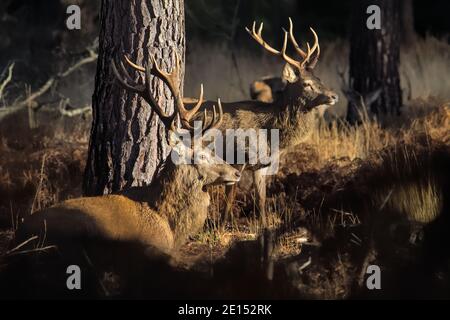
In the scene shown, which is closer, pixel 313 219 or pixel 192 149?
pixel 192 149

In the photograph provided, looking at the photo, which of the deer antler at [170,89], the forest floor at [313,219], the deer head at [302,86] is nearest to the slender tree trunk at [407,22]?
the forest floor at [313,219]

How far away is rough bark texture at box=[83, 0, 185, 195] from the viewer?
324 inches

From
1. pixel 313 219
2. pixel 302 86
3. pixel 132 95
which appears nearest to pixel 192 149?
pixel 132 95

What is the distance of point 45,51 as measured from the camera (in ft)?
59.1

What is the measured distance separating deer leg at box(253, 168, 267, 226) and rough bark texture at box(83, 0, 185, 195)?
4.15ft

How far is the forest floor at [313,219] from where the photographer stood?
21.3 ft

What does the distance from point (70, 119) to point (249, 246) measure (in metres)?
7.65

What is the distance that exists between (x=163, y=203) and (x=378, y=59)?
6.63 meters

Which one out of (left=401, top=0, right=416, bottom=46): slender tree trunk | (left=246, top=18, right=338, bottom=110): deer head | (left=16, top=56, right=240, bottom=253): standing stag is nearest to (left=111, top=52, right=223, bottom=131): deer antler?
(left=16, top=56, right=240, bottom=253): standing stag

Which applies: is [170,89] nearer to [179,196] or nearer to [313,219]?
[179,196]

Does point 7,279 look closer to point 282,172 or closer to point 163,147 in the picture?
point 163,147

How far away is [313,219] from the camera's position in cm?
851
